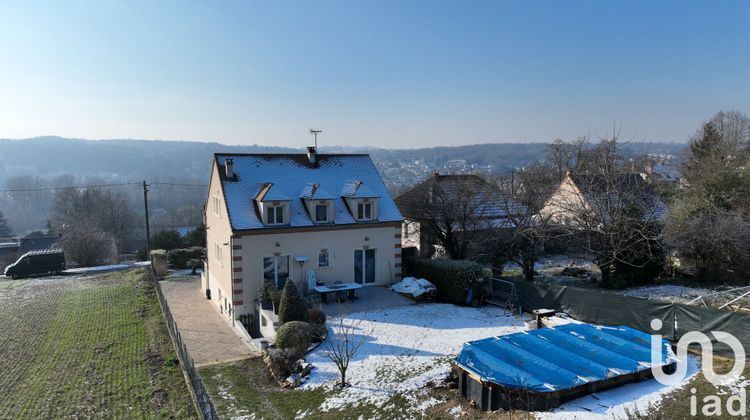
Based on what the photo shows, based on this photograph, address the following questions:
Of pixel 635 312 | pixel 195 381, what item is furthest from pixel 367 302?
pixel 635 312

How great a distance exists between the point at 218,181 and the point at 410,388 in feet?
51.4

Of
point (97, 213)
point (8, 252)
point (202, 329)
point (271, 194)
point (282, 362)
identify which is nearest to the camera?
point (282, 362)

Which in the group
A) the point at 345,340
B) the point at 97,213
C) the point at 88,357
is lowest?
the point at 88,357

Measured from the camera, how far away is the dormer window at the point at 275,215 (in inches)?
875

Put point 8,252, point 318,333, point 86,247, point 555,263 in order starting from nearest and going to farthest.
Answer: point 318,333
point 555,263
point 86,247
point 8,252

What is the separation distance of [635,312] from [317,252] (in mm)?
14037

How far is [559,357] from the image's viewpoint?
12844mm

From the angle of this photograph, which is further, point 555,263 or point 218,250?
point 555,263

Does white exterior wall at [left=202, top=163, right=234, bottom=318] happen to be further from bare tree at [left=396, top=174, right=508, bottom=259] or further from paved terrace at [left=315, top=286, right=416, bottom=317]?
bare tree at [left=396, top=174, right=508, bottom=259]

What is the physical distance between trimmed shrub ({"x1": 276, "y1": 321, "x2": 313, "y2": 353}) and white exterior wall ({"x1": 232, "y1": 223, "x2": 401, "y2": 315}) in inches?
218

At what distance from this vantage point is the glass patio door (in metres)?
22.2

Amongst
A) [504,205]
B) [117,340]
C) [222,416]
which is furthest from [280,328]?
[504,205]

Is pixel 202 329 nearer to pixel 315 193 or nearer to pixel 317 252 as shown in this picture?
pixel 317 252

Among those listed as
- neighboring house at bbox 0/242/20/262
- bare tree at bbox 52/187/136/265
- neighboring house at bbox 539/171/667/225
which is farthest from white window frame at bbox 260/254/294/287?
bare tree at bbox 52/187/136/265
